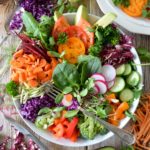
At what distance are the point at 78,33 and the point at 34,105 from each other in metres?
0.30

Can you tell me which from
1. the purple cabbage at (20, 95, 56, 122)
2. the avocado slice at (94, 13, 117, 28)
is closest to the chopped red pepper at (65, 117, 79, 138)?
the purple cabbage at (20, 95, 56, 122)

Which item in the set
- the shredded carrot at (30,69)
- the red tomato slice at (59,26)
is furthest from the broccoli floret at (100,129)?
the red tomato slice at (59,26)

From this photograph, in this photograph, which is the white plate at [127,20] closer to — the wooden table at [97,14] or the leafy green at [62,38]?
the wooden table at [97,14]

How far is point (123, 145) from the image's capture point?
79.3 inches

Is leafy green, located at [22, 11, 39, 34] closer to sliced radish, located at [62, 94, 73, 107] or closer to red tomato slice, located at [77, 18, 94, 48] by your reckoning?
red tomato slice, located at [77, 18, 94, 48]

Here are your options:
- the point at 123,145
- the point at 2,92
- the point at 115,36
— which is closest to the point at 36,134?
the point at 2,92

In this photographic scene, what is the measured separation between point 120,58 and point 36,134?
0.45 meters

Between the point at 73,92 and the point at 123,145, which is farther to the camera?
the point at 123,145

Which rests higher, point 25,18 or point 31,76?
point 25,18

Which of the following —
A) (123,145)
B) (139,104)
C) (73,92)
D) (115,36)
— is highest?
(115,36)

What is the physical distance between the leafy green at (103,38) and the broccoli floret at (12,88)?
0.29 metres

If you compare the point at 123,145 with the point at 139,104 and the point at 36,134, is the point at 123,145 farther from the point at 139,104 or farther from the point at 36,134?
the point at 36,134

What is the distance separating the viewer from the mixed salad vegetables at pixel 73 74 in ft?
6.02

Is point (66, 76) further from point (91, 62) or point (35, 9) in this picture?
point (35, 9)
